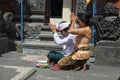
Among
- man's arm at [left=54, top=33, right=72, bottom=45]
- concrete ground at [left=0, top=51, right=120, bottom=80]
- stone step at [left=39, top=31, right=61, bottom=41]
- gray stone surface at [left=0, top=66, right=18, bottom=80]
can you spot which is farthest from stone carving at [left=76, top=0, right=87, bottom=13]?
gray stone surface at [left=0, top=66, right=18, bottom=80]

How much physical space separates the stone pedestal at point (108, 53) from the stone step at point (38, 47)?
7.56ft

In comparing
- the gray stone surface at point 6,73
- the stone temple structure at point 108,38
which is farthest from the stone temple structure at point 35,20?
the gray stone surface at point 6,73

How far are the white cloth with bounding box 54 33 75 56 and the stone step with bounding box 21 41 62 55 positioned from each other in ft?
8.92

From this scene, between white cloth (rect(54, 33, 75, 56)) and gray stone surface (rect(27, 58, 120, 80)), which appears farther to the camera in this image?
white cloth (rect(54, 33, 75, 56))

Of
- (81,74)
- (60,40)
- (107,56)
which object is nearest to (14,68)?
(60,40)

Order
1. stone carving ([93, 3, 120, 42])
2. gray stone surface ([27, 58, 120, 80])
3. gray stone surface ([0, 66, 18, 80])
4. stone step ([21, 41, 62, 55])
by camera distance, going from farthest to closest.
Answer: stone step ([21, 41, 62, 55])
stone carving ([93, 3, 120, 42])
gray stone surface ([27, 58, 120, 80])
gray stone surface ([0, 66, 18, 80])

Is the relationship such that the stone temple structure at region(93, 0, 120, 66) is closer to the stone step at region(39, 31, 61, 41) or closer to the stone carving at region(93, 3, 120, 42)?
the stone carving at region(93, 3, 120, 42)

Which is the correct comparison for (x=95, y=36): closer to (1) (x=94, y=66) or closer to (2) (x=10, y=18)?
(1) (x=94, y=66)

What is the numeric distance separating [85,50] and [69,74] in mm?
812

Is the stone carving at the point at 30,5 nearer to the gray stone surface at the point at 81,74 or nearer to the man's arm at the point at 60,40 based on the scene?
the man's arm at the point at 60,40

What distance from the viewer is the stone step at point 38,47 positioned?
39.9ft

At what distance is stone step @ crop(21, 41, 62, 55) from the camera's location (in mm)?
12156

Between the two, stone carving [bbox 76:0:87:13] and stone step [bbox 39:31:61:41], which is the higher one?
stone carving [bbox 76:0:87:13]

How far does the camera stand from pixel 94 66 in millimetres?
10078
